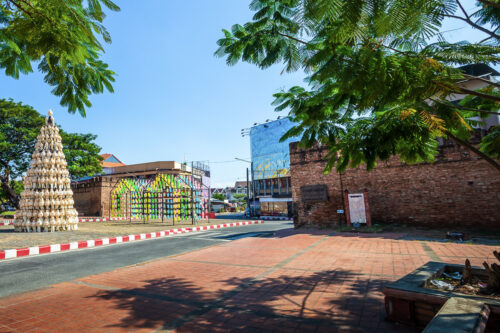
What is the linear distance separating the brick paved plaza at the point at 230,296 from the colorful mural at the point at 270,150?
115ft

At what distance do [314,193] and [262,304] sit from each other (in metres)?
11.3

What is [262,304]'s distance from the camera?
12.5 feet

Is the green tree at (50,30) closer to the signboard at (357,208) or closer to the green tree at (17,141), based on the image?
the signboard at (357,208)

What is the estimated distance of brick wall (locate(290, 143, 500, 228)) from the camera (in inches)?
422

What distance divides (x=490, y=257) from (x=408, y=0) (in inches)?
271

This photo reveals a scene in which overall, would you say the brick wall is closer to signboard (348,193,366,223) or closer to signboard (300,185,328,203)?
signboard (300,185,328,203)

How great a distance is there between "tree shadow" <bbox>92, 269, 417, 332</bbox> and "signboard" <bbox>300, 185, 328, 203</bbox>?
931 cm

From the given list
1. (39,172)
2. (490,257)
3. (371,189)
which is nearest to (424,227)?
(371,189)

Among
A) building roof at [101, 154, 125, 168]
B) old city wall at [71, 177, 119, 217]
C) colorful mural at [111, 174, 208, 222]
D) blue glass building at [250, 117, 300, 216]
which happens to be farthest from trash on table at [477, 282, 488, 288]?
building roof at [101, 154, 125, 168]

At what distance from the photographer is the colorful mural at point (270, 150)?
41.8 metres

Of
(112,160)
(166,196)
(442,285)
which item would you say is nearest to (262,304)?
(442,285)

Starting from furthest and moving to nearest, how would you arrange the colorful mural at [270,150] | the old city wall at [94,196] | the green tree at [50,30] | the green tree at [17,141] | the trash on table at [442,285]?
1. the colorful mural at [270,150]
2. the old city wall at [94,196]
3. the green tree at [17,141]
4. the trash on table at [442,285]
5. the green tree at [50,30]

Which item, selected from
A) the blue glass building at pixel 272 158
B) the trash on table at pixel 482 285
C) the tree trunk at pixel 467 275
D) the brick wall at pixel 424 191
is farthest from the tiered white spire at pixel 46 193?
the blue glass building at pixel 272 158

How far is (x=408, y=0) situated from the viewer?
197 centimetres
